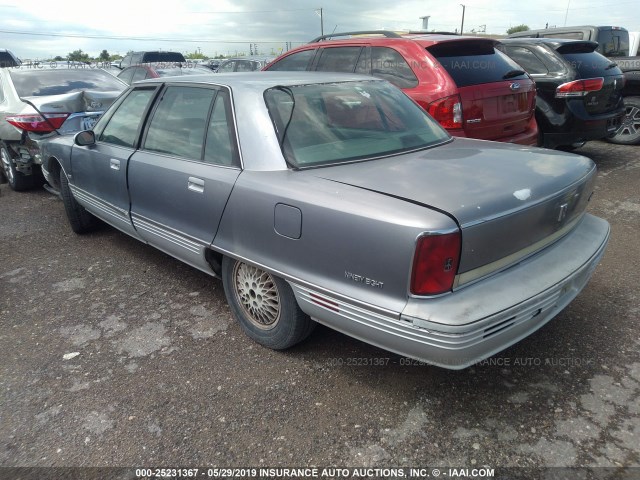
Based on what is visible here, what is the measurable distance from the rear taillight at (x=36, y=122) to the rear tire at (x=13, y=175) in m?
0.65

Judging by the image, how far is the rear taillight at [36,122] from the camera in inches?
226

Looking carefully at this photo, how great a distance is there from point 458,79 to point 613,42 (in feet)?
19.3

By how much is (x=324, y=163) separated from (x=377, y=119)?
0.67 m

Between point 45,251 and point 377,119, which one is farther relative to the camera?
point 45,251

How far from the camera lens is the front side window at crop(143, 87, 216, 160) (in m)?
3.03

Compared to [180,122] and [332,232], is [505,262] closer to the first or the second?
[332,232]

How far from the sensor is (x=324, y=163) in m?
2.56

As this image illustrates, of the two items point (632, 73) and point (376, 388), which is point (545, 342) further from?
point (632, 73)

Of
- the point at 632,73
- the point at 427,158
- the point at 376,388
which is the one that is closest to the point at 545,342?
the point at 376,388

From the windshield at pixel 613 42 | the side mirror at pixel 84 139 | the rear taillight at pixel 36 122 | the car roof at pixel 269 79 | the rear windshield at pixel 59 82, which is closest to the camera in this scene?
Answer: the car roof at pixel 269 79

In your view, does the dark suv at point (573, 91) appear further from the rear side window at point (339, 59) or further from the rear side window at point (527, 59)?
the rear side window at point (339, 59)

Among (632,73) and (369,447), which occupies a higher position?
(632,73)

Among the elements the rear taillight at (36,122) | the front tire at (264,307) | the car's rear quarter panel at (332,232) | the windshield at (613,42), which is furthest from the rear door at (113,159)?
the windshield at (613,42)

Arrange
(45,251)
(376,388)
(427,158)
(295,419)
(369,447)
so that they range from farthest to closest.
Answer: (45,251) < (427,158) < (376,388) < (295,419) < (369,447)
